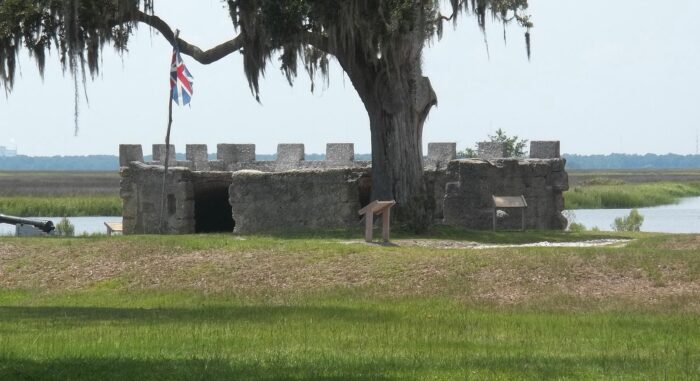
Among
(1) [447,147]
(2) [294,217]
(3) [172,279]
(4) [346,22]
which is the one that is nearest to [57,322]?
(3) [172,279]

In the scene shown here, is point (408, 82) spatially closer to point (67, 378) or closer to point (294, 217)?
point (294, 217)

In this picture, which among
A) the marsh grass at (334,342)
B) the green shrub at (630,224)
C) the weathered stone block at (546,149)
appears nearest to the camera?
the marsh grass at (334,342)

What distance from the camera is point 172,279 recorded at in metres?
21.3

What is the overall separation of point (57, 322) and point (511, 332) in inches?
209

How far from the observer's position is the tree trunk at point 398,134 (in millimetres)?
27516

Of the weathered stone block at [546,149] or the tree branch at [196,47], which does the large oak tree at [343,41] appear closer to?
the tree branch at [196,47]

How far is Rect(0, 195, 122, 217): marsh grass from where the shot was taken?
55.4 m

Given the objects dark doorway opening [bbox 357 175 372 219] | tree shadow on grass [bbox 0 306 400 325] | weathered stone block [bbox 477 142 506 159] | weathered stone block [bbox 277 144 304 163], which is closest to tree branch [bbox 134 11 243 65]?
dark doorway opening [bbox 357 175 372 219]

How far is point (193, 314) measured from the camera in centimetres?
1734

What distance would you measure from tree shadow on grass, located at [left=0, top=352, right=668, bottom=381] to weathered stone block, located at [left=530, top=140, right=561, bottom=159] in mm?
20578

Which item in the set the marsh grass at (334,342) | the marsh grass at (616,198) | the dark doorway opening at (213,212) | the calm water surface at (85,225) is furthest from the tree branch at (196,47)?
the marsh grass at (616,198)

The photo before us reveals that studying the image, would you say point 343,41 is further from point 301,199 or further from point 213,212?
point 213,212

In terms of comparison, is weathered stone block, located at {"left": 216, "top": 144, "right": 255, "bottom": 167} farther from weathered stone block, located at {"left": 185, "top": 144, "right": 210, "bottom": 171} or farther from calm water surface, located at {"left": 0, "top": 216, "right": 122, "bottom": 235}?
calm water surface, located at {"left": 0, "top": 216, "right": 122, "bottom": 235}

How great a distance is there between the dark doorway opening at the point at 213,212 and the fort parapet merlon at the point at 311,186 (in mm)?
80
